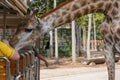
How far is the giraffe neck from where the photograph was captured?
5898 mm

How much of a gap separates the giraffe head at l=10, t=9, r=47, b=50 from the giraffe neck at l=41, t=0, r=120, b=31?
0.65 feet

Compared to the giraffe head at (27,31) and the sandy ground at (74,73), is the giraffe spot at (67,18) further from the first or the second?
the sandy ground at (74,73)

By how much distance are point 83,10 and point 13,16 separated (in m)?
1.17

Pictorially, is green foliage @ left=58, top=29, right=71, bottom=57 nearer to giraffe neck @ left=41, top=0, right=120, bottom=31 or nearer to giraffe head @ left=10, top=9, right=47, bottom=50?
giraffe neck @ left=41, top=0, right=120, bottom=31

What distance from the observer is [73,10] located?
5957 millimetres

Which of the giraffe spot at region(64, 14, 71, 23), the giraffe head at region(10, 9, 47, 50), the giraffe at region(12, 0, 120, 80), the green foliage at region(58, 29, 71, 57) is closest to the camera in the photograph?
the giraffe head at region(10, 9, 47, 50)

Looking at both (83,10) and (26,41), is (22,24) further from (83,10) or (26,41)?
(83,10)

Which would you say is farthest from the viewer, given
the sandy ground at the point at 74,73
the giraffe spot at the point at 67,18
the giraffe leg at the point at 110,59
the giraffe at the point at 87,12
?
the sandy ground at the point at 74,73

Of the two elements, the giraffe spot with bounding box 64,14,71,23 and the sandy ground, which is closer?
the giraffe spot with bounding box 64,14,71,23

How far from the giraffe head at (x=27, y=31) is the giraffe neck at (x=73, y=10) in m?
0.20

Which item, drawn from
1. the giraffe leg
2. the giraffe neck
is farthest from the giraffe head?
the giraffe leg

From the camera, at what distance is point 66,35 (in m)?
27.7

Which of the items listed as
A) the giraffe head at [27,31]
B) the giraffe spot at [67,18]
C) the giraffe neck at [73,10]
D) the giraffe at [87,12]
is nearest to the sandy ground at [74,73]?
Answer: the giraffe at [87,12]

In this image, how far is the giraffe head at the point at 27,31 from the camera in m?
5.31
